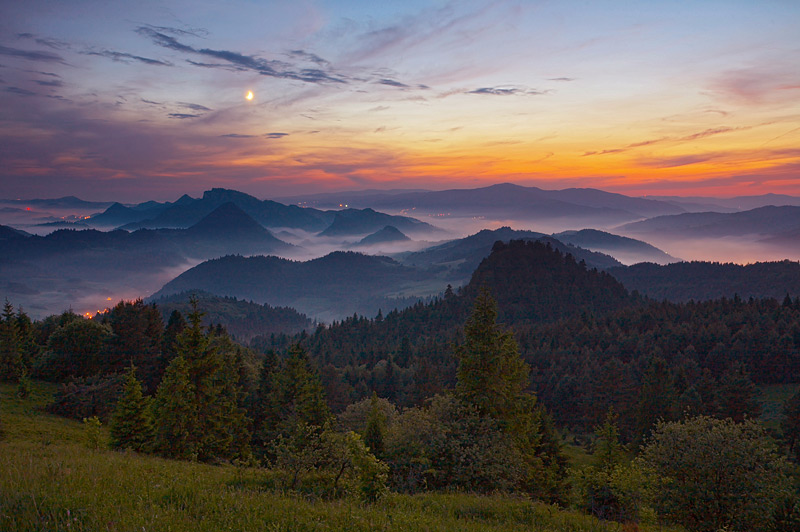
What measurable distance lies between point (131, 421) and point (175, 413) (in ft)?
13.8

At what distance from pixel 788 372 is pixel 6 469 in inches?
6154

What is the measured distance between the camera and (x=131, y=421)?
3594 cm

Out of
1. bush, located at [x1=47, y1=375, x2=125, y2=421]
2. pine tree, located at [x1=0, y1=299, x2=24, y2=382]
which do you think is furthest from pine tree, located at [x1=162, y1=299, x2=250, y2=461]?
pine tree, located at [x1=0, y1=299, x2=24, y2=382]

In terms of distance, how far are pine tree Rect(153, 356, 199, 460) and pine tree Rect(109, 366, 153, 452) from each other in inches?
46.4

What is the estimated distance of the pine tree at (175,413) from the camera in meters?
34.8

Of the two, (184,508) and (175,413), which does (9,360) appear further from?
(184,508)

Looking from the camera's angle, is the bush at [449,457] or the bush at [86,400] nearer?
the bush at [449,457]

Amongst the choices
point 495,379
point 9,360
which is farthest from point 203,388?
point 9,360

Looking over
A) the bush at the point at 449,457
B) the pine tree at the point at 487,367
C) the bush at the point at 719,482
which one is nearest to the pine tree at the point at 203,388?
the bush at the point at 449,457

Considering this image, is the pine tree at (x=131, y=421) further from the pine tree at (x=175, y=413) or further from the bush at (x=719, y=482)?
the bush at (x=719, y=482)

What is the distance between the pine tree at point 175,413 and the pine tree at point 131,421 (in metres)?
1.18

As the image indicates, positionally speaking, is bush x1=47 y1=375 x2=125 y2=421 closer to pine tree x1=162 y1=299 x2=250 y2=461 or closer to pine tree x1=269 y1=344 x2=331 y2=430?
pine tree x1=162 y1=299 x2=250 y2=461

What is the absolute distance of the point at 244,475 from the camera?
1636 centimetres

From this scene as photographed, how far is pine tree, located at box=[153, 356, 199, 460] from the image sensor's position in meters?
34.8
